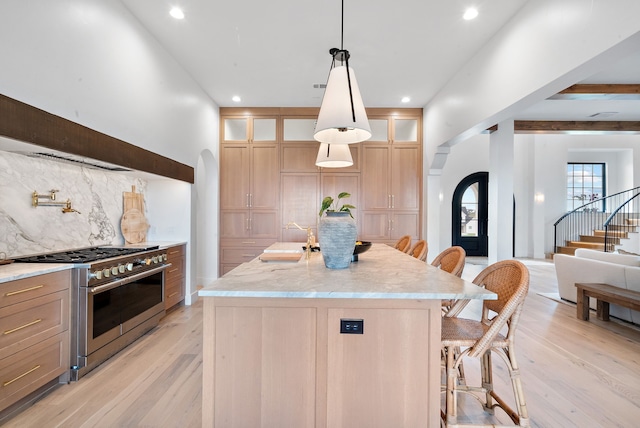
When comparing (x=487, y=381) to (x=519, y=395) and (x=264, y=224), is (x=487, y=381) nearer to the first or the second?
(x=519, y=395)

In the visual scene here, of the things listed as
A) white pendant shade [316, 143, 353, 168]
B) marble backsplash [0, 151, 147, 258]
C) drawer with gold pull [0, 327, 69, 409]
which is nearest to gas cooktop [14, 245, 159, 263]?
marble backsplash [0, 151, 147, 258]

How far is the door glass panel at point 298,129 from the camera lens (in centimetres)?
552

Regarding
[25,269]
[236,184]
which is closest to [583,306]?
[236,184]

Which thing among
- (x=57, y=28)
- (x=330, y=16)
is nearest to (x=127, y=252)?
(x=57, y=28)

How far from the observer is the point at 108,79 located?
Answer: 270 centimetres

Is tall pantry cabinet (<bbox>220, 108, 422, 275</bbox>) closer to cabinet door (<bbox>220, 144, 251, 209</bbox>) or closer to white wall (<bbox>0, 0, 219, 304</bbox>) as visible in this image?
cabinet door (<bbox>220, 144, 251, 209</bbox>)

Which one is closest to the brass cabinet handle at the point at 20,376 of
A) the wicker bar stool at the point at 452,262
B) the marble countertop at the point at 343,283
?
the marble countertop at the point at 343,283

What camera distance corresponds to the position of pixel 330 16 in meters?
2.96

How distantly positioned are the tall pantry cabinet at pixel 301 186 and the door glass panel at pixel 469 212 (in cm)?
467

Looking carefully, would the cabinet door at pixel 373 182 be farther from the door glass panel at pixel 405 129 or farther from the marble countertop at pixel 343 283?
the marble countertop at pixel 343 283

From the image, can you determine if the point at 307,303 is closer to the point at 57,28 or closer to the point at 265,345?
the point at 265,345

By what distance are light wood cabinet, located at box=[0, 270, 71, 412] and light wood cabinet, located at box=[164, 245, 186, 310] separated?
144 centimetres

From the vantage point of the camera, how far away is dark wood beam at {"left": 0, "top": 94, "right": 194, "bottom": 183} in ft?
6.01

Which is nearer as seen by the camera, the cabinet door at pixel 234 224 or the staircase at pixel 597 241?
the cabinet door at pixel 234 224
